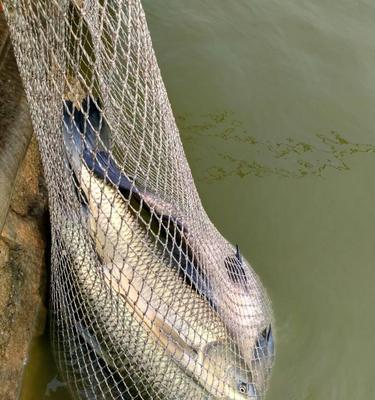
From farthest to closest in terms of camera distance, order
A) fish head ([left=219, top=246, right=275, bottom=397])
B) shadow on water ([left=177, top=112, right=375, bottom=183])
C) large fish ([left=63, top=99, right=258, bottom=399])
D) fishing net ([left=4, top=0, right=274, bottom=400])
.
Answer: shadow on water ([left=177, top=112, right=375, bottom=183]), fish head ([left=219, top=246, right=275, bottom=397]), large fish ([left=63, top=99, right=258, bottom=399]), fishing net ([left=4, top=0, right=274, bottom=400])

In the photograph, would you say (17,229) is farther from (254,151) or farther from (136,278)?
(254,151)

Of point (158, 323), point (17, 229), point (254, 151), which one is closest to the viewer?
point (158, 323)

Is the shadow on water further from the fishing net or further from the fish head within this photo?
the fishing net

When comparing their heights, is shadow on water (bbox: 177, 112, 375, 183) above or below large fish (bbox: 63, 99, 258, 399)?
above

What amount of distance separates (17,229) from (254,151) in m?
2.09

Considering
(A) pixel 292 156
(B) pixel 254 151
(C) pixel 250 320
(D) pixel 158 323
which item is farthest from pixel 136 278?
(A) pixel 292 156

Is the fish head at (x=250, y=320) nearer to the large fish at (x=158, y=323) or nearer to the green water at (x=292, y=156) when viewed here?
the large fish at (x=158, y=323)

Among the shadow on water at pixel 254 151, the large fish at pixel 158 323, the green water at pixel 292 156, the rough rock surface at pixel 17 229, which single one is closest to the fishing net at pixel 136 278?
the large fish at pixel 158 323

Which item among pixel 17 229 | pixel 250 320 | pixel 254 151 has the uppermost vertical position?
pixel 254 151

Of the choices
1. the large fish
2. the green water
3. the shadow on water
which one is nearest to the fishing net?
the large fish

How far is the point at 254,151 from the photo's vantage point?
4.40 m

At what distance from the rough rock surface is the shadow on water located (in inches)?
53.2

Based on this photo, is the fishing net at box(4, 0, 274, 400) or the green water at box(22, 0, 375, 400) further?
the green water at box(22, 0, 375, 400)

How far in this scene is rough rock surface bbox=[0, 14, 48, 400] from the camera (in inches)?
113
